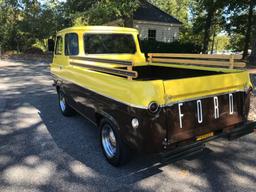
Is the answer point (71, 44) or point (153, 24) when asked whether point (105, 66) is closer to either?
point (71, 44)

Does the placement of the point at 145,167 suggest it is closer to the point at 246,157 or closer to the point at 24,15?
the point at 246,157

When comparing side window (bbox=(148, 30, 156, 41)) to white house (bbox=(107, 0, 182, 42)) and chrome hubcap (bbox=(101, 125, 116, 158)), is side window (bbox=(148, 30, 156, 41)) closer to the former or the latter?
white house (bbox=(107, 0, 182, 42))

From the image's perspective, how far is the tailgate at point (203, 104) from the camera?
120 inches

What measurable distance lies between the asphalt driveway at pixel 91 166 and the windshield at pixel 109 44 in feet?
5.52

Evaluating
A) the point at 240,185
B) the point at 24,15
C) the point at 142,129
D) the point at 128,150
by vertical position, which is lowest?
the point at 240,185

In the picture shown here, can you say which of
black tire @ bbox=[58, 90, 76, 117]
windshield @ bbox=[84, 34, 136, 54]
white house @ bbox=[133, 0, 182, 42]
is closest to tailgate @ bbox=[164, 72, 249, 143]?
windshield @ bbox=[84, 34, 136, 54]

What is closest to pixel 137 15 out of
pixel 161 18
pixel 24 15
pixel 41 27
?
pixel 161 18

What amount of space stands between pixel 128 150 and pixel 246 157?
77.2 inches

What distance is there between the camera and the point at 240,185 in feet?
10.9

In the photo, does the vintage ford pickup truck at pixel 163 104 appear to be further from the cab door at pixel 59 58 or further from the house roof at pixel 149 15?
the house roof at pixel 149 15

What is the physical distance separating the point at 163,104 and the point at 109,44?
3.25m

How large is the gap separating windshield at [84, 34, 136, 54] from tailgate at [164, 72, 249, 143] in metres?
2.92

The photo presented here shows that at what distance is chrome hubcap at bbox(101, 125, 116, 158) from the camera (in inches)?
154

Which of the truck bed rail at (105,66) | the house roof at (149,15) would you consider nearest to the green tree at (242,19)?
the house roof at (149,15)
